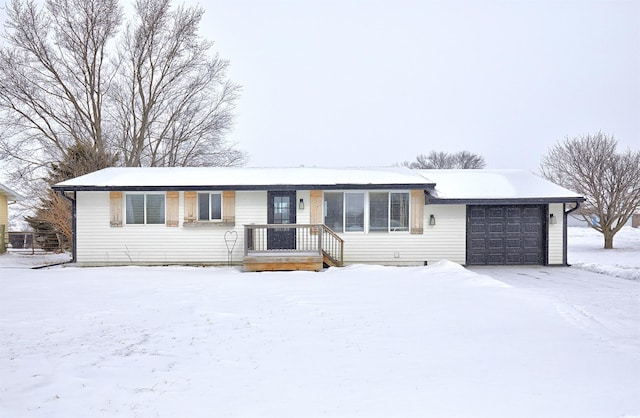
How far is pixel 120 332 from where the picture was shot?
475 centimetres

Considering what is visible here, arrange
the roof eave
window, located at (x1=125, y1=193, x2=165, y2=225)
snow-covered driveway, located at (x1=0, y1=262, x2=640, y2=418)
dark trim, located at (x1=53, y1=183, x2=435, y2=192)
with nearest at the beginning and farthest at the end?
snow-covered driveway, located at (x1=0, y1=262, x2=640, y2=418) → the roof eave → dark trim, located at (x1=53, y1=183, x2=435, y2=192) → window, located at (x1=125, y1=193, x2=165, y2=225)

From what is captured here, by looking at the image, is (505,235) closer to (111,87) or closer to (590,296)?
(590,296)

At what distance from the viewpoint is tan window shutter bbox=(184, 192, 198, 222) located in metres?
11.1

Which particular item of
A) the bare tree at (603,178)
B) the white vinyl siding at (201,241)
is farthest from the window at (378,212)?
the bare tree at (603,178)

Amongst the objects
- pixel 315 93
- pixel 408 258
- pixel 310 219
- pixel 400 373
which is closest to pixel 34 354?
pixel 400 373

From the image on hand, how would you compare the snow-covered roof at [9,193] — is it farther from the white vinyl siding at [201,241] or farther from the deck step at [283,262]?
the deck step at [283,262]

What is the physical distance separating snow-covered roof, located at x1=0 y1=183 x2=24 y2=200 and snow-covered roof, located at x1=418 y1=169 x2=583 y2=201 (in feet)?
60.8

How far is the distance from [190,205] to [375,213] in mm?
5445

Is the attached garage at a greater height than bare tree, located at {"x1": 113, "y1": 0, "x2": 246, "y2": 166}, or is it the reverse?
bare tree, located at {"x1": 113, "y1": 0, "x2": 246, "y2": 166}

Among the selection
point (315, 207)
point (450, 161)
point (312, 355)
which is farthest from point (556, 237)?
point (450, 161)

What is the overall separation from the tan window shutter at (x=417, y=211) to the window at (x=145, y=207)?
737cm

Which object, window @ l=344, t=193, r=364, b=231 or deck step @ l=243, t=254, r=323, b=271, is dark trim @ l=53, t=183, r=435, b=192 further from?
deck step @ l=243, t=254, r=323, b=271

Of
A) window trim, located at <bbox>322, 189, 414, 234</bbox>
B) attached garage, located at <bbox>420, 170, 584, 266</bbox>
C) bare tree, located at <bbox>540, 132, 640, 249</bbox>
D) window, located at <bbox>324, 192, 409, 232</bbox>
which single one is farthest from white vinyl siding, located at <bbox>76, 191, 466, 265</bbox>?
bare tree, located at <bbox>540, 132, 640, 249</bbox>

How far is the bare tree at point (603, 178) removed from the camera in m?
18.1
